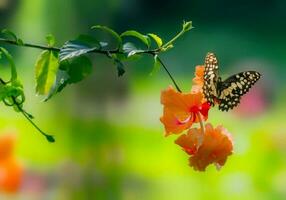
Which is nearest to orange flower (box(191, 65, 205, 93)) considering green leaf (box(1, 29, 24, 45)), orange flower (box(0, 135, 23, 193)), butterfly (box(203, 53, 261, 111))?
butterfly (box(203, 53, 261, 111))

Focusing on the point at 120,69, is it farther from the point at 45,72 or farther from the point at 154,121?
the point at 154,121

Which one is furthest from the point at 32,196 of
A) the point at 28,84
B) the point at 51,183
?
the point at 28,84

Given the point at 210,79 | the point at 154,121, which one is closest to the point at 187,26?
the point at 210,79

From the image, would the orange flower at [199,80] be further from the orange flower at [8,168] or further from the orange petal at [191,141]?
the orange flower at [8,168]

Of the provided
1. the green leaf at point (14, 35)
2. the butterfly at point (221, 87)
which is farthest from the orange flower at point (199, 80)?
the green leaf at point (14, 35)

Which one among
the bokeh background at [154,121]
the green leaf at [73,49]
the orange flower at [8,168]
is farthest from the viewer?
the bokeh background at [154,121]

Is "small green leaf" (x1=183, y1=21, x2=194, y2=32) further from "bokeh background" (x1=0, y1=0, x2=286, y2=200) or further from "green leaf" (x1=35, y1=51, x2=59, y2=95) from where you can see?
"bokeh background" (x1=0, y1=0, x2=286, y2=200)
